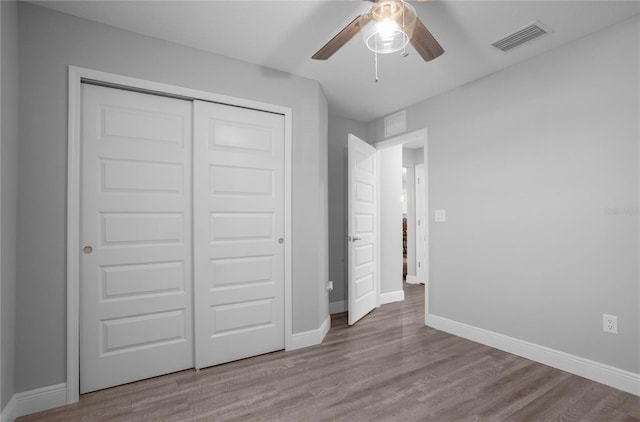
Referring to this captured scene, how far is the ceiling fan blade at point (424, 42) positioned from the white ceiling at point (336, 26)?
0.33 m

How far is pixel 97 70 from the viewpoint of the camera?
220 cm

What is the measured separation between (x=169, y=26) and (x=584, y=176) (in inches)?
127

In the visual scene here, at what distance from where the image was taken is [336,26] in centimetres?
223

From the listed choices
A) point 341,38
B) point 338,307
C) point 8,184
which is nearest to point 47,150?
point 8,184

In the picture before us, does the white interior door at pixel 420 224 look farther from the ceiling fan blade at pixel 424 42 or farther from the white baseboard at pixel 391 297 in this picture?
the ceiling fan blade at pixel 424 42

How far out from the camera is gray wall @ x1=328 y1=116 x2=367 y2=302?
4086mm

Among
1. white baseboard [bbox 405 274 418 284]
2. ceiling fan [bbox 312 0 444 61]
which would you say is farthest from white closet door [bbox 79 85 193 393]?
white baseboard [bbox 405 274 418 284]

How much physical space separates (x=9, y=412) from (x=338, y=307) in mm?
3039

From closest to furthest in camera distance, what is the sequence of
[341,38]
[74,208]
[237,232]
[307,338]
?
1. [341,38]
2. [74,208]
3. [237,232]
4. [307,338]

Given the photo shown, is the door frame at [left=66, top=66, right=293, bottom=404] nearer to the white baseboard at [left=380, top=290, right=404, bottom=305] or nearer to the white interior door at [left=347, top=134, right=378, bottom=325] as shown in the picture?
the white interior door at [left=347, top=134, right=378, bottom=325]

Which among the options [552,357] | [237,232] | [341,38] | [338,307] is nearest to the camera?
[341,38]

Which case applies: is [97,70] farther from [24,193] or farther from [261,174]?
[261,174]

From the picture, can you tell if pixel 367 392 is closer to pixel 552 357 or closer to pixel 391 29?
pixel 552 357

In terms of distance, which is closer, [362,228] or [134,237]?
[134,237]
